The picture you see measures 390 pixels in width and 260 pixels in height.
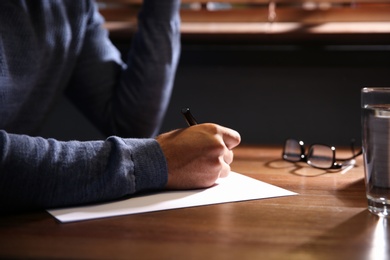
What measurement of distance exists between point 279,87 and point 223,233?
1127 mm

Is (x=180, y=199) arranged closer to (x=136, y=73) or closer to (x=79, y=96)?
(x=136, y=73)

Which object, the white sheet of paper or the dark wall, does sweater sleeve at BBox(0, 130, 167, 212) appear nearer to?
the white sheet of paper

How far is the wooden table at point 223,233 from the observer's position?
1.67ft

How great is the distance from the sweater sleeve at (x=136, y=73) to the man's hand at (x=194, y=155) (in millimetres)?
582

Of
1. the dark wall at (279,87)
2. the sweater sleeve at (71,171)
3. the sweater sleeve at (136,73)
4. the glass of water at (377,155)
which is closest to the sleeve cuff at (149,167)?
the sweater sleeve at (71,171)

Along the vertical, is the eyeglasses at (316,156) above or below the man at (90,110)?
below

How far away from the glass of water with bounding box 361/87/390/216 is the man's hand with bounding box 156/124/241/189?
222mm

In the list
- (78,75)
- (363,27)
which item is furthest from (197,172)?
(363,27)

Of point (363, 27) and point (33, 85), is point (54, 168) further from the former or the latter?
point (363, 27)

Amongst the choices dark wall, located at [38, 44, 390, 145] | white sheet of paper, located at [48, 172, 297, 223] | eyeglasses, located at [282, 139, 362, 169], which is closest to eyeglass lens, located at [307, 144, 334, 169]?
eyeglasses, located at [282, 139, 362, 169]

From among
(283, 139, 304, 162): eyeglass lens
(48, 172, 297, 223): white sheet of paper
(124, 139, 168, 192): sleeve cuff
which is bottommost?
(283, 139, 304, 162): eyeglass lens

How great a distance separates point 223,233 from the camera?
572 mm

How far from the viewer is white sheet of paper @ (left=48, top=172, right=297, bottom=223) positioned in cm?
65

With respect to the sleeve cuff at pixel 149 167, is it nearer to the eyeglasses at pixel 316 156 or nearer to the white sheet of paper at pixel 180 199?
the white sheet of paper at pixel 180 199
